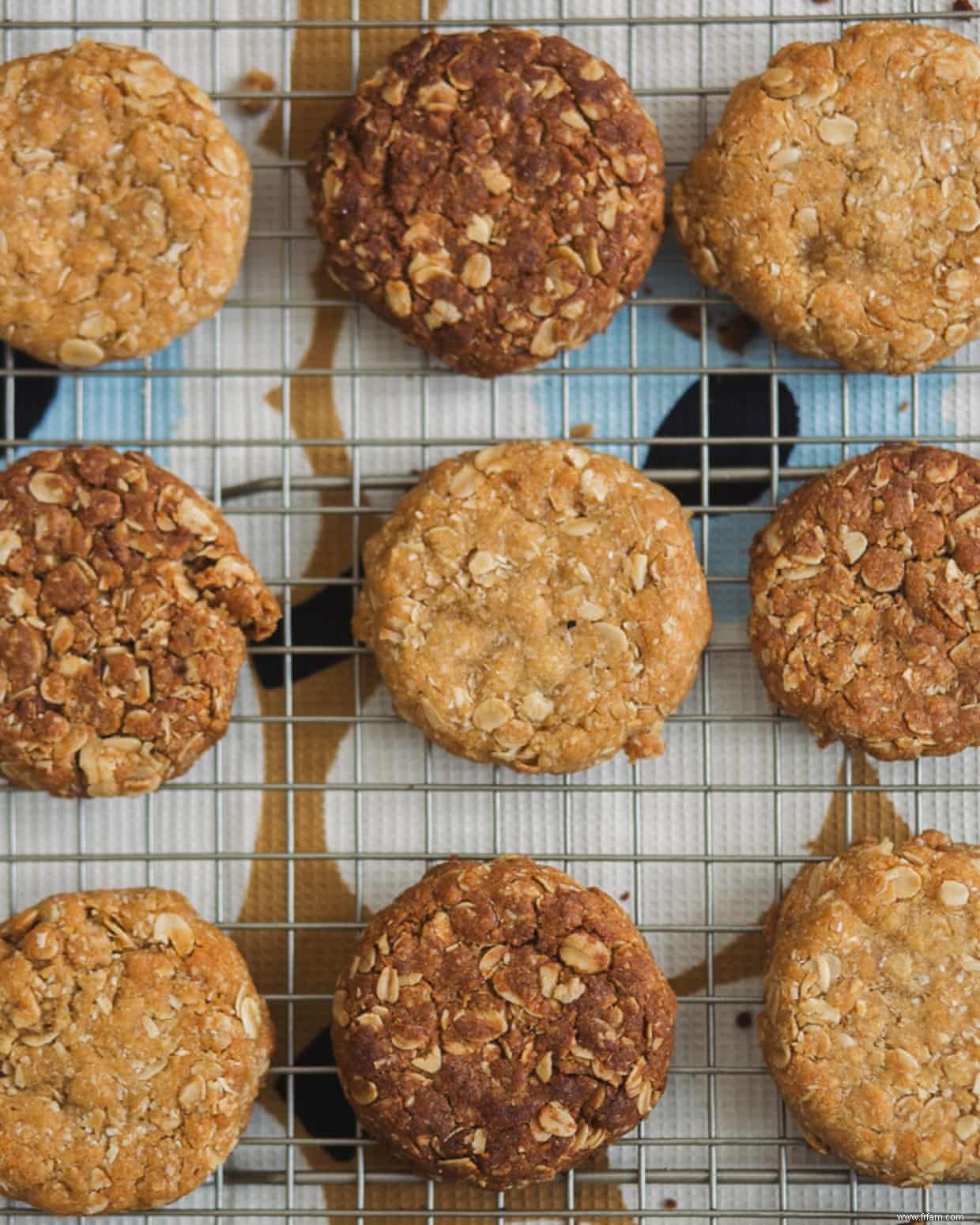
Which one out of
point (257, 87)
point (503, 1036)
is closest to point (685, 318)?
point (257, 87)

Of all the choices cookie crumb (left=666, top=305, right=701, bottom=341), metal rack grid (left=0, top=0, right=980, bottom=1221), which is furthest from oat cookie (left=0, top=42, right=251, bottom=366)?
cookie crumb (left=666, top=305, right=701, bottom=341)

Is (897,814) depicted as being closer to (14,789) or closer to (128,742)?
(128,742)

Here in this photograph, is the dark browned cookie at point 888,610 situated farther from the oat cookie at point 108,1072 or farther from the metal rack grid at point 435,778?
the oat cookie at point 108,1072

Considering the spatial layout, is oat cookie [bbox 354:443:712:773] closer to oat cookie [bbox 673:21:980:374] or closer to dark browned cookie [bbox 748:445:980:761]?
dark browned cookie [bbox 748:445:980:761]

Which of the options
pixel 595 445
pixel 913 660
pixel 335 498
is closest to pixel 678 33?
pixel 595 445

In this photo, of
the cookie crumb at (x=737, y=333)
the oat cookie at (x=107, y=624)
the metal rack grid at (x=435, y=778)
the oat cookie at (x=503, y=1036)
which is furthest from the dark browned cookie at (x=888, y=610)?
the oat cookie at (x=107, y=624)

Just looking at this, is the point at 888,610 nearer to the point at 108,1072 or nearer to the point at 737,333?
the point at 737,333
